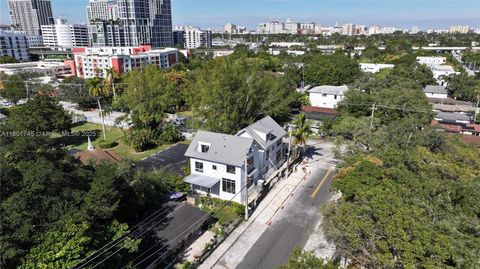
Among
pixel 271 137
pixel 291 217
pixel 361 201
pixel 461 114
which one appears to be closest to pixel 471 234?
pixel 361 201

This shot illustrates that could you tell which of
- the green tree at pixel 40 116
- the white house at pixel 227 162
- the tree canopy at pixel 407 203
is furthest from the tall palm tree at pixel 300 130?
the green tree at pixel 40 116

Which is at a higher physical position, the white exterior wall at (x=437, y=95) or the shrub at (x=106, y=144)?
the white exterior wall at (x=437, y=95)

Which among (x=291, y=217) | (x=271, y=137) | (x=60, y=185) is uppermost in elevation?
(x=60, y=185)

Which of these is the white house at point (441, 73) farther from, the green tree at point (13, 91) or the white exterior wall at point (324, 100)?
the green tree at point (13, 91)

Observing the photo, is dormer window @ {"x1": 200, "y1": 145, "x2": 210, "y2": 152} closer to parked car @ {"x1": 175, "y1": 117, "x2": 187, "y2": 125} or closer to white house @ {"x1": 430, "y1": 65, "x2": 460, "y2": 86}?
parked car @ {"x1": 175, "y1": 117, "x2": 187, "y2": 125}

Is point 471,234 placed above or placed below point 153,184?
above

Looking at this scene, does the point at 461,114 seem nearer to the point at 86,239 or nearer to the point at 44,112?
the point at 86,239
